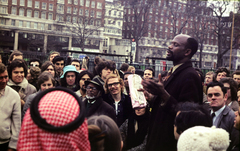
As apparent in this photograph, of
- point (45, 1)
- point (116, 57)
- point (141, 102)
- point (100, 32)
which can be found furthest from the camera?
point (100, 32)

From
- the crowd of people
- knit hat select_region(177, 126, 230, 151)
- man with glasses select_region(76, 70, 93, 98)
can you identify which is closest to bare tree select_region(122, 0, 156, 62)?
the crowd of people

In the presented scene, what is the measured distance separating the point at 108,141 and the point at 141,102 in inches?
75.6

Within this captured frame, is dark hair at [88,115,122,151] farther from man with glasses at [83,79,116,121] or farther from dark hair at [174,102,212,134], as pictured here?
man with glasses at [83,79,116,121]

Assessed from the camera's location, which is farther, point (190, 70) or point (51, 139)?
point (190, 70)

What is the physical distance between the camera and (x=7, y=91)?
4348 millimetres

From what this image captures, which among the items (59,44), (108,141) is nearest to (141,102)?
(108,141)

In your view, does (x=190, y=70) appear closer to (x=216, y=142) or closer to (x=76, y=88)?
(x=216, y=142)

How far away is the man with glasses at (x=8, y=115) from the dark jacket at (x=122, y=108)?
5.12ft

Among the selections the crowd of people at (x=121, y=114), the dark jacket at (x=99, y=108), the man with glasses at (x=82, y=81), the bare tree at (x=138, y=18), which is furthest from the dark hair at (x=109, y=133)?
the bare tree at (x=138, y=18)

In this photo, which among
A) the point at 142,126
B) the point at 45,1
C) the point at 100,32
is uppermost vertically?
the point at 45,1

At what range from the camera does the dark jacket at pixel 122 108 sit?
5008 mm

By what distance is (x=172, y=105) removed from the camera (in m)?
3.07

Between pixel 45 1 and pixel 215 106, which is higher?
pixel 45 1

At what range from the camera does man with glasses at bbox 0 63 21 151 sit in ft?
13.5
